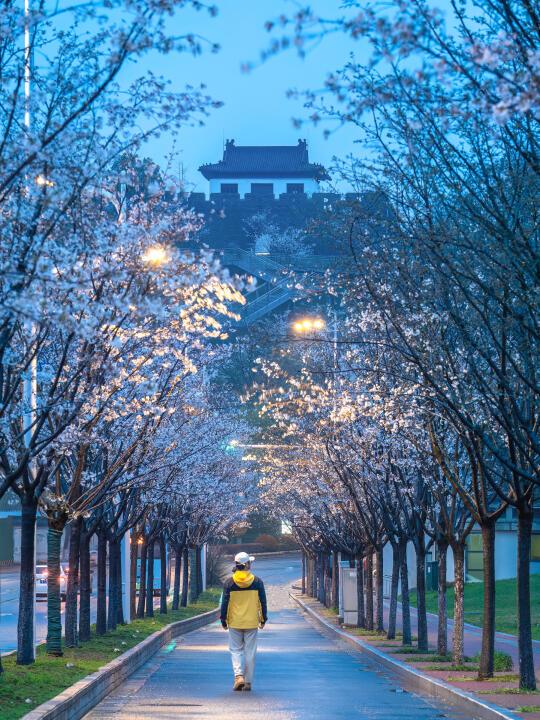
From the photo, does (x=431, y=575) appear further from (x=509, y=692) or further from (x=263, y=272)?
(x=509, y=692)

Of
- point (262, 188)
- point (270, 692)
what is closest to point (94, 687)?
point (270, 692)

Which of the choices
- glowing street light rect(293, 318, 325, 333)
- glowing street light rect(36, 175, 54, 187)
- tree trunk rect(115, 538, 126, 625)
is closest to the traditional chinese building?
tree trunk rect(115, 538, 126, 625)

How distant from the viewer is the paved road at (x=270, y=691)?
39.6 ft

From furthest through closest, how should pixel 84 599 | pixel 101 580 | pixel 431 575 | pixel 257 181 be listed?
pixel 257 181 → pixel 431 575 → pixel 101 580 → pixel 84 599

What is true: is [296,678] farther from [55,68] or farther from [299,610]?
[299,610]

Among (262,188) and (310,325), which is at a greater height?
(262,188)

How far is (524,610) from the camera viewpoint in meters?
14.2

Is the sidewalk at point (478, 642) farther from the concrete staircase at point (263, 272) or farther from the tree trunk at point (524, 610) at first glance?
the concrete staircase at point (263, 272)

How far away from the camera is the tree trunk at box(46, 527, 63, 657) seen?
16.6m

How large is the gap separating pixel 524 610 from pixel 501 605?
87.5 feet

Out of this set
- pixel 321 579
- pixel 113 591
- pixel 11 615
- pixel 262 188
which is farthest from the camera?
pixel 262 188

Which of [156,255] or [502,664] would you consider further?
→ [502,664]

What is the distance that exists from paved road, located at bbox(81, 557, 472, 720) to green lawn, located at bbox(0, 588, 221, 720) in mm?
569

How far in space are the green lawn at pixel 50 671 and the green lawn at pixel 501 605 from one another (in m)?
11.5
